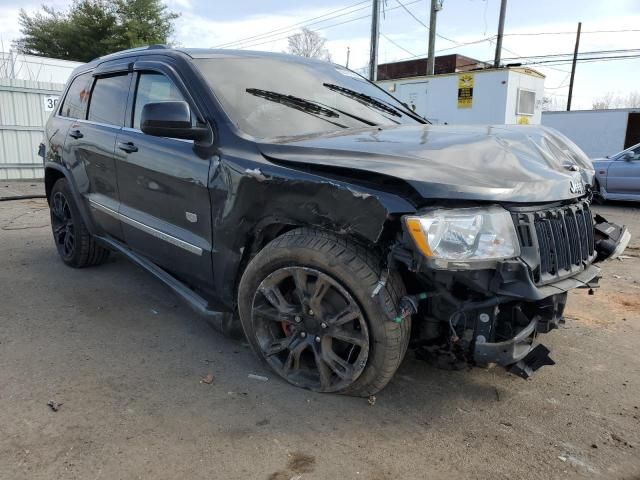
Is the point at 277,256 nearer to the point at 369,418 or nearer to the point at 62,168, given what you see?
the point at 369,418

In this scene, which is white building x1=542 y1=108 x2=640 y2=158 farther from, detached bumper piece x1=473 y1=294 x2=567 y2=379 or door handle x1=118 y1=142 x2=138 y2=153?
door handle x1=118 y1=142 x2=138 y2=153

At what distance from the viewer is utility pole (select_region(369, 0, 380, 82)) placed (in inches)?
811

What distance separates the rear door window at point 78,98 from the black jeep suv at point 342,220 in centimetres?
110

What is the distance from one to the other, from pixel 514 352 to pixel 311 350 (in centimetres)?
104

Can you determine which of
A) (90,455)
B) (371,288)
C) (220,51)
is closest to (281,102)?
(220,51)

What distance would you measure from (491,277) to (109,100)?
340 cm

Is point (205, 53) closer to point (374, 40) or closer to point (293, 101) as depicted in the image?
point (293, 101)

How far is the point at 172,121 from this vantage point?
293 centimetres

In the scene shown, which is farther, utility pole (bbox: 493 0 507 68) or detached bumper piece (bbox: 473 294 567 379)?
utility pole (bbox: 493 0 507 68)

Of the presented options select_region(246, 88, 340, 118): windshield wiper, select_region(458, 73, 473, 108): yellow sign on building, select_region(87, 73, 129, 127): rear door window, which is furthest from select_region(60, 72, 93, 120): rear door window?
select_region(458, 73, 473, 108): yellow sign on building

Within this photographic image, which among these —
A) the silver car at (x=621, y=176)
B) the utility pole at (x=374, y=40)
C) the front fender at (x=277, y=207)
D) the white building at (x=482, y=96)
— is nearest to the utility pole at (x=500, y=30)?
the utility pole at (x=374, y=40)

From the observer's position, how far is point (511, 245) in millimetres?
2305

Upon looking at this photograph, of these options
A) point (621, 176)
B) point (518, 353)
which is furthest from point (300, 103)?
point (621, 176)

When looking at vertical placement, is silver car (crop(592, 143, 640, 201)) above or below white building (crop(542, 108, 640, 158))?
below
